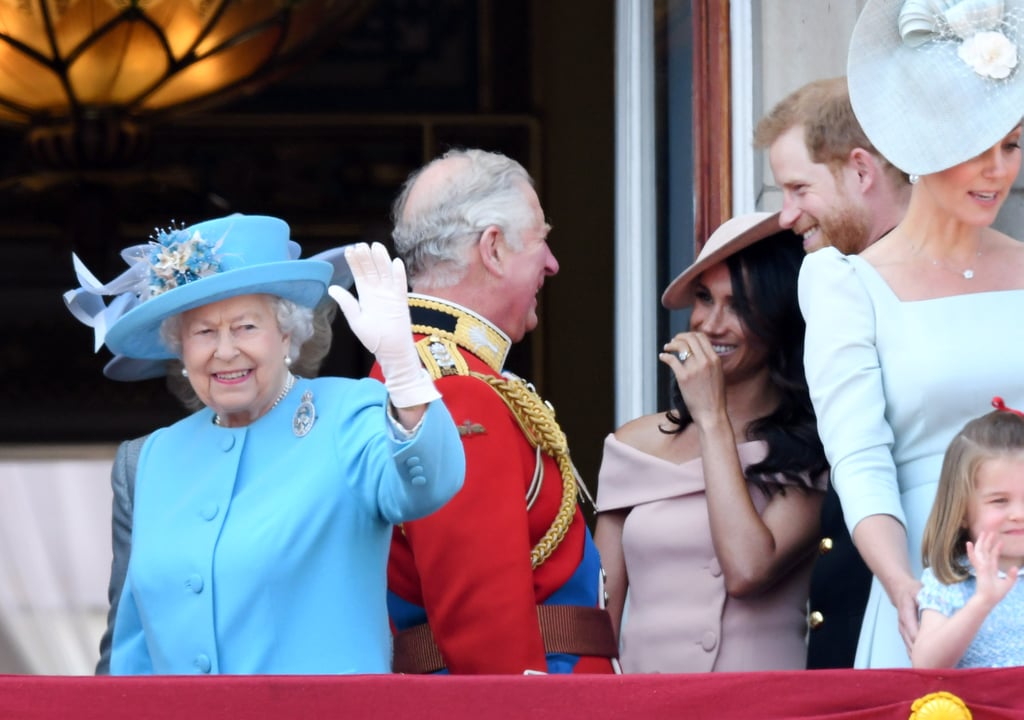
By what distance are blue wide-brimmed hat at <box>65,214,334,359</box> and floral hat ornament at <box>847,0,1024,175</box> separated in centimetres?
82

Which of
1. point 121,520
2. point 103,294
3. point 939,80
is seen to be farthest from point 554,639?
point 939,80

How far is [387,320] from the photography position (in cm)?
269

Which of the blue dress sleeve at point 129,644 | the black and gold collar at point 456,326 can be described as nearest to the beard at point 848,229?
the black and gold collar at point 456,326

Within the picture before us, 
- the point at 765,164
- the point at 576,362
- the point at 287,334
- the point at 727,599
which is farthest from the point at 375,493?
the point at 576,362

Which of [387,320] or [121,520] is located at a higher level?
[387,320]

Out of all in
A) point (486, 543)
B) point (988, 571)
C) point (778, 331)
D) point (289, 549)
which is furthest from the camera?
point (778, 331)

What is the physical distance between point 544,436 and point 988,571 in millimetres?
1016

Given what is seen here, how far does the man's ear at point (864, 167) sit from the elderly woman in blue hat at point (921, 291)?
50 cm

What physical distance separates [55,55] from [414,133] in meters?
1.19

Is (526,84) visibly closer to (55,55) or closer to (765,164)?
(55,55)

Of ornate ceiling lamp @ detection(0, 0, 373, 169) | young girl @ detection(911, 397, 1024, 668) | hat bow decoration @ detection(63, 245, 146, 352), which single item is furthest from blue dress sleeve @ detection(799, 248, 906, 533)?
ornate ceiling lamp @ detection(0, 0, 373, 169)

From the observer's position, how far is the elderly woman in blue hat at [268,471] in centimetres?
274

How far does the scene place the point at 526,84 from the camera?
693 cm

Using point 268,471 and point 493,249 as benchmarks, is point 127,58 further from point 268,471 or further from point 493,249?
point 268,471
